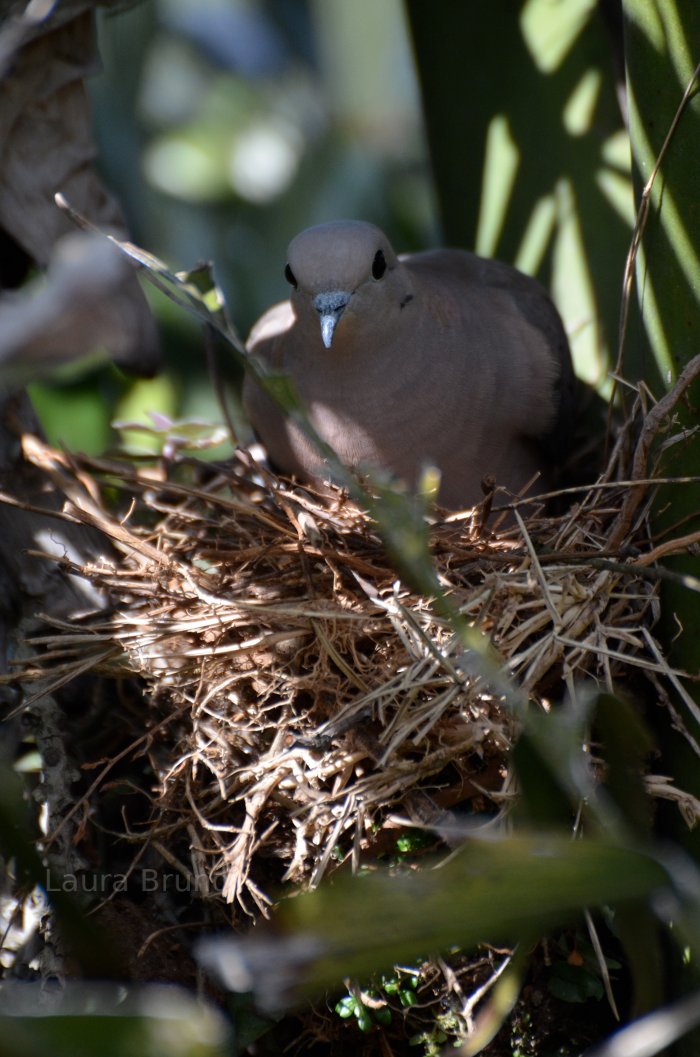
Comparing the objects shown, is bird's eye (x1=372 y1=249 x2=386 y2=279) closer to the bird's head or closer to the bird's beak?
the bird's head

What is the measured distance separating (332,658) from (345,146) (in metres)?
4.29

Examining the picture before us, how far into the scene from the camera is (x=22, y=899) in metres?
2.06

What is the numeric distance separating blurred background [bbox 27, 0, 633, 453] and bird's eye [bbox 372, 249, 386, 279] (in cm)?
49

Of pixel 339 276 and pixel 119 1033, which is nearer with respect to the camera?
pixel 119 1033

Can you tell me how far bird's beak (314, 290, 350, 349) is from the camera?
2246 millimetres

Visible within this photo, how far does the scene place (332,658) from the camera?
198 centimetres

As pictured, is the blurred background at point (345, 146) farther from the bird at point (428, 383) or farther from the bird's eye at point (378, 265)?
the bird's eye at point (378, 265)

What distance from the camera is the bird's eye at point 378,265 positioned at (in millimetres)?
2381

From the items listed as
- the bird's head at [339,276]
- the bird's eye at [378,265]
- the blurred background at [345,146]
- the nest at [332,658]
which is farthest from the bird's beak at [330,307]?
the blurred background at [345,146]

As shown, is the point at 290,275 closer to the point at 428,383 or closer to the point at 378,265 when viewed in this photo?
the point at 378,265

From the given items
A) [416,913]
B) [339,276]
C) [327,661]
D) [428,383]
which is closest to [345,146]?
[428,383]

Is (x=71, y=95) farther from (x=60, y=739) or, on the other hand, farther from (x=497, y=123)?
(x=60, y=739)

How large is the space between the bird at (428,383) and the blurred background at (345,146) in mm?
231

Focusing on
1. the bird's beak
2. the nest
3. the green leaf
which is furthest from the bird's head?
the green leaf
